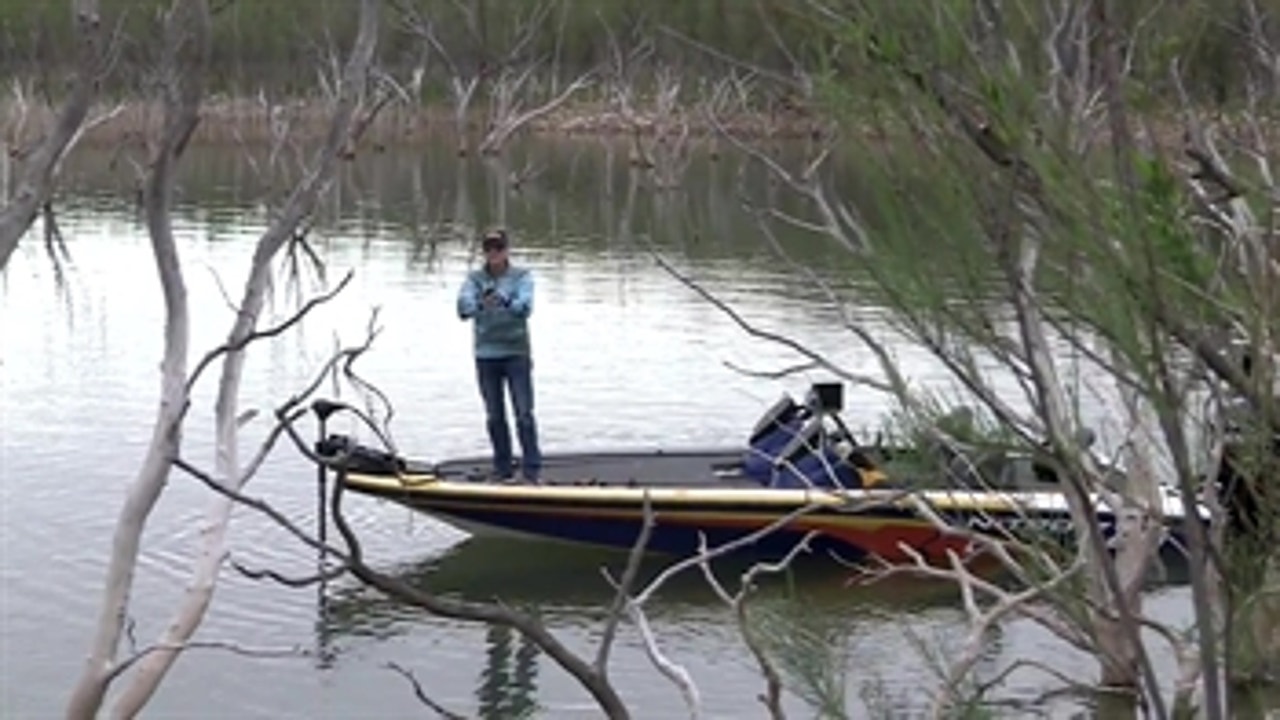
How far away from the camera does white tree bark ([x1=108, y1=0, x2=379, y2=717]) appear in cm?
696

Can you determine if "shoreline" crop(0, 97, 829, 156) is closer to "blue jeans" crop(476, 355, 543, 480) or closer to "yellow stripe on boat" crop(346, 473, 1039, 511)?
"blue jeans" crop(476, 355, 543, 480)

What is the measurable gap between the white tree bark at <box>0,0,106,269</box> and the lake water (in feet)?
4.99

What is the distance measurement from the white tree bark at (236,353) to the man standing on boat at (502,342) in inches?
208

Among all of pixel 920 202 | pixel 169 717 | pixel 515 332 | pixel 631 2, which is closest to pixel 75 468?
pixel 515 332

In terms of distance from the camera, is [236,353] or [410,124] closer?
[236,353]

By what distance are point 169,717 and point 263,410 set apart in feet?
24.0

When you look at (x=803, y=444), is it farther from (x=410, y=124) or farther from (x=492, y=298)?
(x=410, y=124)

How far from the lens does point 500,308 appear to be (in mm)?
12938

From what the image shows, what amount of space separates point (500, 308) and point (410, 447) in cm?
364

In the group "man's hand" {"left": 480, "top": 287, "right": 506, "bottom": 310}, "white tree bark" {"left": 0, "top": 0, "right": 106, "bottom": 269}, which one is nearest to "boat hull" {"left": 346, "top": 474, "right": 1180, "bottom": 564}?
"man's hand" {"left": 480, "top": 287, "right": 506, "bottom": 310}

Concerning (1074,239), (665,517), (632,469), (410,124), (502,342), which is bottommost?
(665,517)

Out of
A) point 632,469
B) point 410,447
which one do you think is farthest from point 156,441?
point 410,447

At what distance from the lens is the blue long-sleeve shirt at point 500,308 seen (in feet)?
42.3

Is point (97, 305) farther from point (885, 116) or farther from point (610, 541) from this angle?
point (885, 116)
